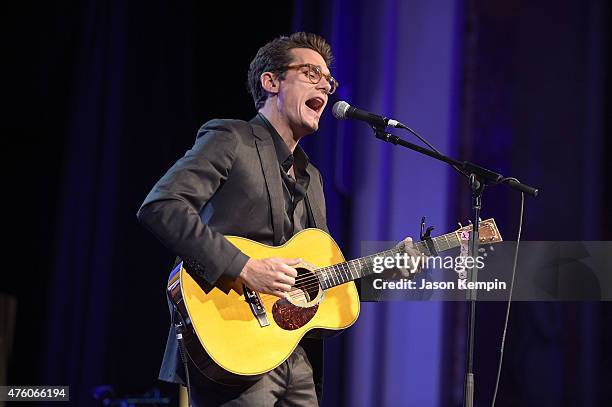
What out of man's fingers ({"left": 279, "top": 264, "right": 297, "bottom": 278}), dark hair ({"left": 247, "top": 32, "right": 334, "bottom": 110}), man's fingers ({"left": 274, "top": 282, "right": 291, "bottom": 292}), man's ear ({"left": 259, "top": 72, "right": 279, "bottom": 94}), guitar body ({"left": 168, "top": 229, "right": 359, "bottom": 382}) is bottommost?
guitar body ({"left": 168, "top": 229, "right": 359, "bottom": 382})

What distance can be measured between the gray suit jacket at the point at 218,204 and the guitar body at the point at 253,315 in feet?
0.26

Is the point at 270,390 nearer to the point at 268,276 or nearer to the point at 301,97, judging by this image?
the point at 268,276

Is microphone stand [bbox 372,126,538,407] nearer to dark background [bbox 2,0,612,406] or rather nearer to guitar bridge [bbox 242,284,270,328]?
guitar bridge [bbox 242,284,270,328]

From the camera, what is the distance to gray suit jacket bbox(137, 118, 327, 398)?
2.65 meters

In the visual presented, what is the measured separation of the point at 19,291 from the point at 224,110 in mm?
1752

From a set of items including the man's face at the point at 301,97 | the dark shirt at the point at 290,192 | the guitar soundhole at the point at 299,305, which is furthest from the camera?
the man's face at the point at 301,97

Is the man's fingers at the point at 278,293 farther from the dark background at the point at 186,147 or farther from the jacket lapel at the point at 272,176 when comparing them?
the dark background at the point at 186,147

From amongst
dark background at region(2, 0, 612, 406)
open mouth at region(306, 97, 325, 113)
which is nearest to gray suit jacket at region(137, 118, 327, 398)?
open mouth at region(306, 97, 325, 113)

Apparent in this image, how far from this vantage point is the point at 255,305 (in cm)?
276

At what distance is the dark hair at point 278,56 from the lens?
128 inches

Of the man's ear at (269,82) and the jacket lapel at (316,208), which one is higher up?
the man's ear at (269,82)

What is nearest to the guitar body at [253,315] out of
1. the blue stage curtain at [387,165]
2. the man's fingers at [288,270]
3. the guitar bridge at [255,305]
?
the guitar bridge at [255,305]

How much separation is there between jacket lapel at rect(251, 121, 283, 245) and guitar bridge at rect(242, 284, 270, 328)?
0.82ft

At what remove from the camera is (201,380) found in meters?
2.68
